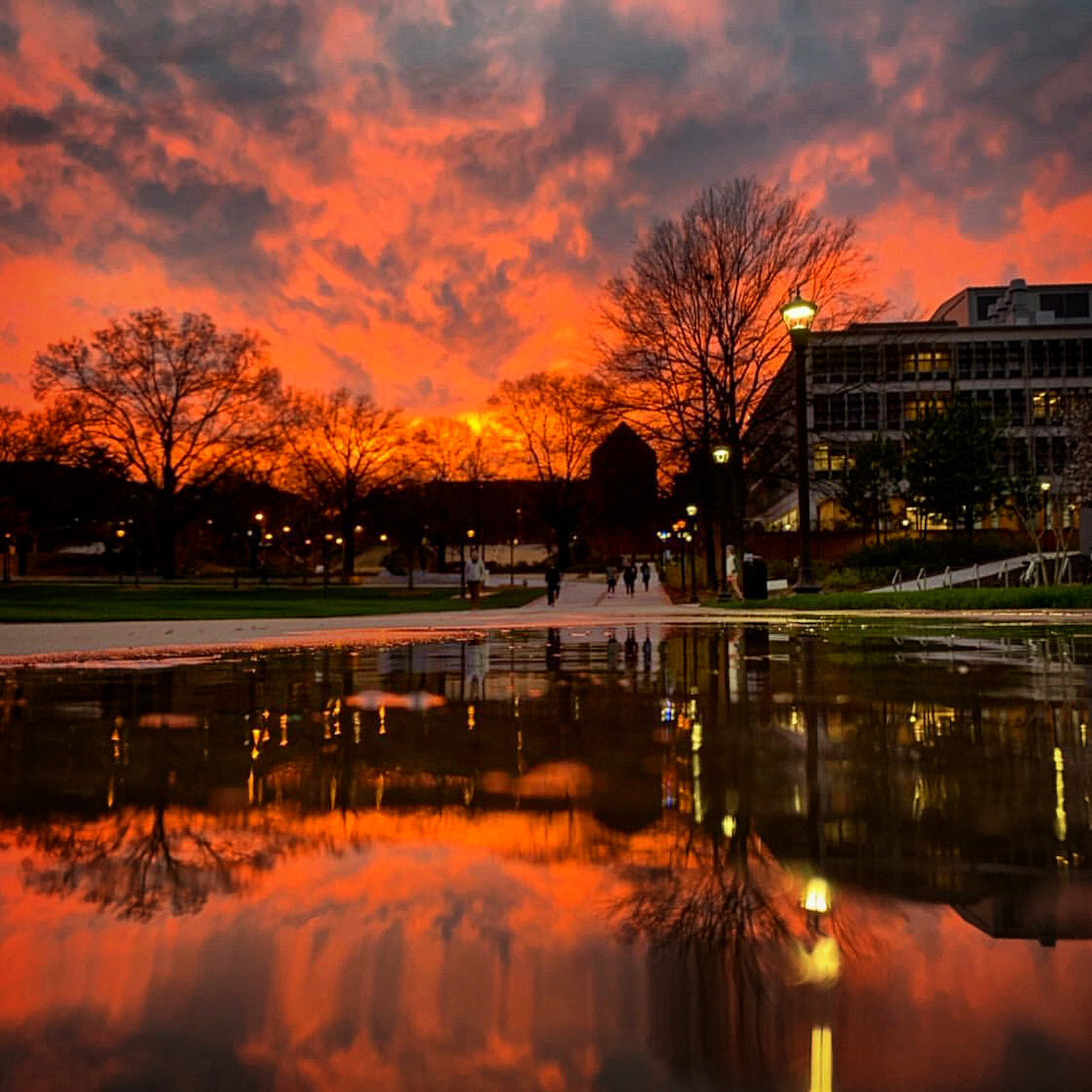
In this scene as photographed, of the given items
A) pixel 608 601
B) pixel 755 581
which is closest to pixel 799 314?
pixel 755 581

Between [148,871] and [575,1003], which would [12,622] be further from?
[575,1003]

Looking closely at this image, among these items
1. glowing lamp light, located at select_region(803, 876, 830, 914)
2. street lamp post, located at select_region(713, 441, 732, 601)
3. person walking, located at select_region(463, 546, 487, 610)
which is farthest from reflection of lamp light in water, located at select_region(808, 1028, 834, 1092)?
person walking, located at select_region(463, 546, 487, 610)

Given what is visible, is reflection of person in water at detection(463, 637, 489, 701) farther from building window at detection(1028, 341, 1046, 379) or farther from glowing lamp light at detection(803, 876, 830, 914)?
building window at detection(1028, 341, 1046, 379)

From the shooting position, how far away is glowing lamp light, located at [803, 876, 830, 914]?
3.33m

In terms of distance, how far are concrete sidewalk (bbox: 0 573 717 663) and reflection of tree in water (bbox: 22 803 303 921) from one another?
1029 cm

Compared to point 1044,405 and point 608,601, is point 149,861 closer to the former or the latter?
point 608,601

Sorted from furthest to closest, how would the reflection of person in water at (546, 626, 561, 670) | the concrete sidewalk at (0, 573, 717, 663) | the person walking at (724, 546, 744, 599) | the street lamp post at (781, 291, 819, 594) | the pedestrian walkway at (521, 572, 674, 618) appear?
the person walking at (724, 546, 744, 599), the pedestrian walkway at (521, 572, 674, 618), the street lamp post at (781, 291, 819, 594), the concrete sidewalk at (0, 573, 717, 663), the reflection of person in water at (546, 626, 561, 670)

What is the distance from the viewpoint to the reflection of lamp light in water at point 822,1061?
7.30 feet

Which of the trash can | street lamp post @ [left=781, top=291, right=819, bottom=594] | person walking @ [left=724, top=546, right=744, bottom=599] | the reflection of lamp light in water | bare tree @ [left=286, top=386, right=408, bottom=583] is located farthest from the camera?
bare tree @ [left=286, top=386, right=408, bottom=583]

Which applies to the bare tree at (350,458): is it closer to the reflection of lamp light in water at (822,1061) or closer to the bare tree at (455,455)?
the bare tree at (455,455)

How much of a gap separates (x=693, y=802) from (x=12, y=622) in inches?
911

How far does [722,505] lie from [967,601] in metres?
17.5

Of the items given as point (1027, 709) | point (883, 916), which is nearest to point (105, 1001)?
point (883, 916)

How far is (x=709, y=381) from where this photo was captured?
4131 centimetres
